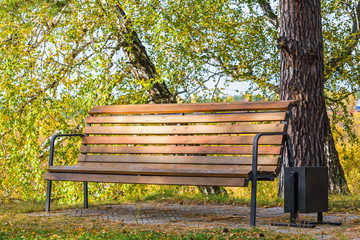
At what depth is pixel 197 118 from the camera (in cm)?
549

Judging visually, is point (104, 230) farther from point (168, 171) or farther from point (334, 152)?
point (334, 152)

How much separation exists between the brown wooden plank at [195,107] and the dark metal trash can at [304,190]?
0.77 metres

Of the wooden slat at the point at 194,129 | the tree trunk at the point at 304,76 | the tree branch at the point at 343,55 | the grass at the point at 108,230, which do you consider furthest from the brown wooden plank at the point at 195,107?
the tree branch at the point at 343,55

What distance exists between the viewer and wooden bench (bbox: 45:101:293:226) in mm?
4621

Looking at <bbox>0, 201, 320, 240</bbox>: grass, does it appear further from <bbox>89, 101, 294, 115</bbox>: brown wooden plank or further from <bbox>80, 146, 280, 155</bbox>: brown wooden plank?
<bbox>89, 101, 294, 115</bbox>: brown wooden plank

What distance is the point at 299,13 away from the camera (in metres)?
6.88

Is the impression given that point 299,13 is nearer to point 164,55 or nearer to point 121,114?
point 121,114

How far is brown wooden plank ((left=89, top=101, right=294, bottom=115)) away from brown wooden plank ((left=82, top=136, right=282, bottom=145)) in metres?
0.31

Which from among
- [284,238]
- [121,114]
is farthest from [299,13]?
[284,238]

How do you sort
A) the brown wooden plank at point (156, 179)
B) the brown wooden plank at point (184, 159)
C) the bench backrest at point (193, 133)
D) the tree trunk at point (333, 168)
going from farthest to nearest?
the tree trunk at point (333, 168)
the bench backrest at point (193, 133)
the brown wooden plank at point (184, 159)
the brown wooden plank at point (156, 179)

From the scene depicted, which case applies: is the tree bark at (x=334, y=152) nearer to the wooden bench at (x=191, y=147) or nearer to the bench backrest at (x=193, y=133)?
the bench backrest at (x=193, y=133)

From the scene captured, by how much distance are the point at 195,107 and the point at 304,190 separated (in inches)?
63.7

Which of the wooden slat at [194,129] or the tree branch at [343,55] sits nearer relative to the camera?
the wooden slat at [194,129]

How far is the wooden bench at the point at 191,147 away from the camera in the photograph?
4.62 meters
